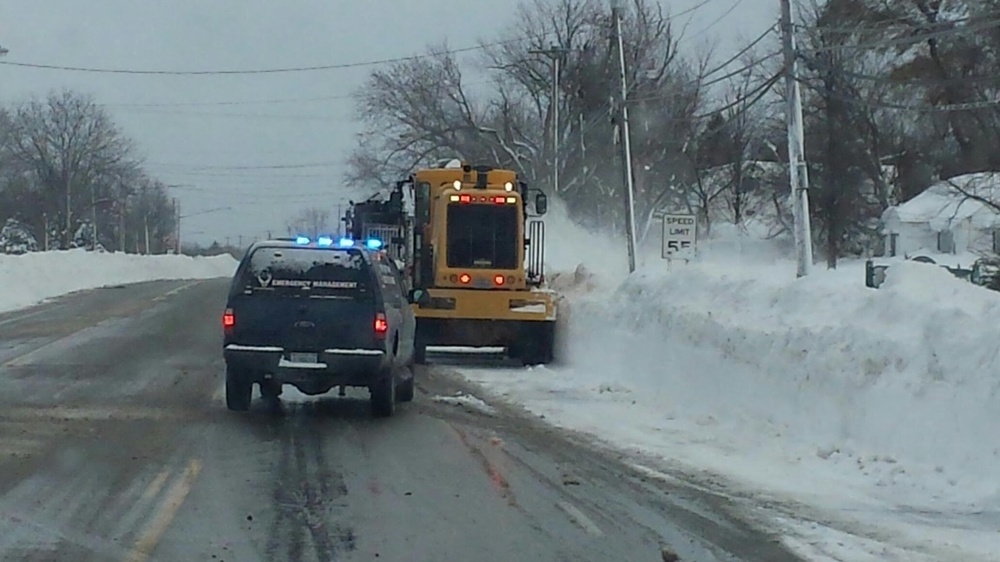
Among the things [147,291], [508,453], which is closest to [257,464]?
[508,453]

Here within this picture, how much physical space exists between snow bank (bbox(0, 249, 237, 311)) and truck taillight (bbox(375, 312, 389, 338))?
24640mm

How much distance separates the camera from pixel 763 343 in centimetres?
1512

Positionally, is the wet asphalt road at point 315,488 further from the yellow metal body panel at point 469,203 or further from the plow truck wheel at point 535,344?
the yellow metal body panel at point 469,203

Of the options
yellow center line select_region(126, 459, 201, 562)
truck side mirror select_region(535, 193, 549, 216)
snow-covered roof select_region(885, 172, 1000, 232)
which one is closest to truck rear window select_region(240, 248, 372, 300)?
yellow center line select_region(126, 459, 201, 562)

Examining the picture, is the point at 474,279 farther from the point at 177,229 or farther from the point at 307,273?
the point at 177,229

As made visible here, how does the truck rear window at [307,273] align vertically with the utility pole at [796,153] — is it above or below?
below

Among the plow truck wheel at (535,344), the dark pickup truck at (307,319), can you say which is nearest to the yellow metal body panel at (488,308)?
the plow truck wheel at (535,344)

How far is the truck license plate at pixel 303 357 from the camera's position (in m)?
14.4

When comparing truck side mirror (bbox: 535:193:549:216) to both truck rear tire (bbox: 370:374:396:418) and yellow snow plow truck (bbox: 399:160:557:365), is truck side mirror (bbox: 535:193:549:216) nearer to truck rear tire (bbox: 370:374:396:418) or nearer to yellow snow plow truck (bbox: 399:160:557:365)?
yellow snow plow truck (bbox: 399:160:557:365)

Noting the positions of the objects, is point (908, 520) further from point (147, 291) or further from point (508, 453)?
point (147, 291)

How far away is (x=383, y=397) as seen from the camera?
49.4 feet

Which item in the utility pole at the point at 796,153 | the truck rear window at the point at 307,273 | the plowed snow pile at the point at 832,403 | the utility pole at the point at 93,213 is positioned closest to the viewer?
the plowed snow pile at the point at 832,403

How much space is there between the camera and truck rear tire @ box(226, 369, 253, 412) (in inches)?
591

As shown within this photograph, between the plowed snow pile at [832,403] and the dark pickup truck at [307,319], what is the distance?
2.31 metres
